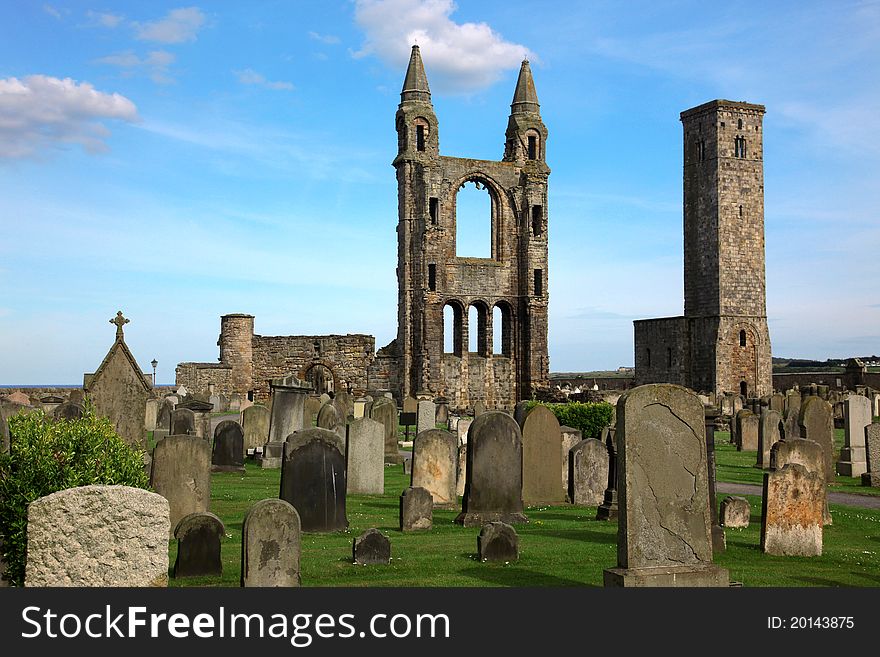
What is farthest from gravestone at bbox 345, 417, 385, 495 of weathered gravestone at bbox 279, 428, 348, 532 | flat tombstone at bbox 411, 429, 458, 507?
weathered gravestone at bbox 279, 428, 348, 532

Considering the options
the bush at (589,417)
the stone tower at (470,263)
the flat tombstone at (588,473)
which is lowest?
the flat tombstone at (588,473)

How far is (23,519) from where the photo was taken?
795 cm

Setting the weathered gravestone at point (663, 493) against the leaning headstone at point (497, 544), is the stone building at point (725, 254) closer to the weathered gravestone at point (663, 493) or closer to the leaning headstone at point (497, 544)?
the leaning headstone at point (497, 544)

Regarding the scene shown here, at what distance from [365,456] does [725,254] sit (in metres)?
36.2

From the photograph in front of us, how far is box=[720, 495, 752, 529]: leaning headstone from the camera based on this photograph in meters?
12.0

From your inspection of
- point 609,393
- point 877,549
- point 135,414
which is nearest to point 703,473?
point 877,549

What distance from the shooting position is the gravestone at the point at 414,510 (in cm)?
1159

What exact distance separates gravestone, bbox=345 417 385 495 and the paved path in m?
5.41

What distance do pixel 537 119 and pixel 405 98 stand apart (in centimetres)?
646

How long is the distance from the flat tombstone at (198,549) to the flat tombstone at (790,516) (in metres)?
5.62

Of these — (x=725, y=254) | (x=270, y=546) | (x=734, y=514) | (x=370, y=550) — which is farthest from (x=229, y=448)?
(x=725, y=254)

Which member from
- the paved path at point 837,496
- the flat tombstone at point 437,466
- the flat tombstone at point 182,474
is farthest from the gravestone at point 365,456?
the paved path at point 837,496

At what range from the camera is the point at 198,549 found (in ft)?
29.0

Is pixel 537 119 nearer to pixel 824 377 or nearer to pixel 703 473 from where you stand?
pixel 824 377
